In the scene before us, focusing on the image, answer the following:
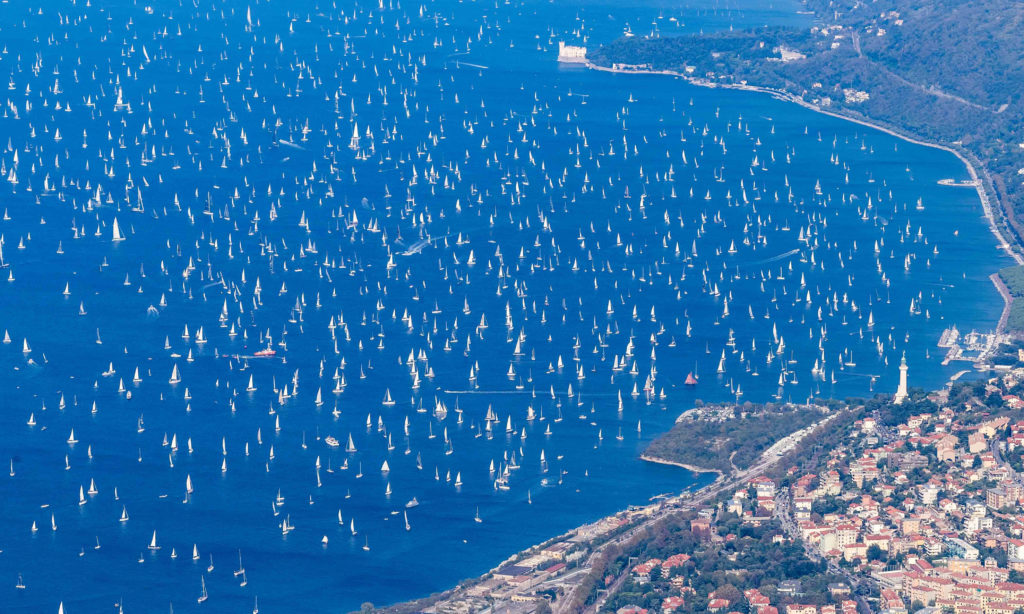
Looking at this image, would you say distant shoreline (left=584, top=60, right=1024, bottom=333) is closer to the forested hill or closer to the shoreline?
the forested hill

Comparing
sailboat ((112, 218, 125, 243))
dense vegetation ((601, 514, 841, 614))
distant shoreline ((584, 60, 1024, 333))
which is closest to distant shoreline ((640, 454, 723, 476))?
dense vegetation ((601, 514, 841, 614))

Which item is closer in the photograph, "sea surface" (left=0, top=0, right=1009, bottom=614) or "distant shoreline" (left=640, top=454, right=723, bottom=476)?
"sea surface" (left=0, top=0, right=1009, bottom=614)

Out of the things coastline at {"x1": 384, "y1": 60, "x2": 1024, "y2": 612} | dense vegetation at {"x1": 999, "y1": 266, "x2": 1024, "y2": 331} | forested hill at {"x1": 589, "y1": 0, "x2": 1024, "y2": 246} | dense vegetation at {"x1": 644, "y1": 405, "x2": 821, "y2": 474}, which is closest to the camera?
coastline at {"x1": 384, "y1": 60, "x2": 1024, "y2": 612}

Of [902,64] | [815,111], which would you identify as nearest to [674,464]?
[815,111]

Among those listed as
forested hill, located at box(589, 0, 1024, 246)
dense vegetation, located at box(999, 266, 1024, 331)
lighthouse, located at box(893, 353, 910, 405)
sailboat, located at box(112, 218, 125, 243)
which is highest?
lighthouse, located at box(893, 353, 910, 405)

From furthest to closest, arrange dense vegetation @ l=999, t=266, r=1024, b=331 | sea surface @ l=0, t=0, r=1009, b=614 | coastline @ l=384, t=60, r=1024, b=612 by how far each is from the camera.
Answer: dense vegetation @ l=999, t=266, r=1024, b=331, sea surface @ l=0, t=0, r=1009, b=614, coastline @ l=384, t=60, r=1024, b=612

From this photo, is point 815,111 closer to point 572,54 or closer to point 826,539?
point 572,54

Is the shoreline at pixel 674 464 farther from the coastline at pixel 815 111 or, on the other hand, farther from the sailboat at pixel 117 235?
the sailboat at pixel 117 235

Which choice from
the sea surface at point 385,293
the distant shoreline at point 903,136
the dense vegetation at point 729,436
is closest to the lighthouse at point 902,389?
the dense vegetation at point 729,436
